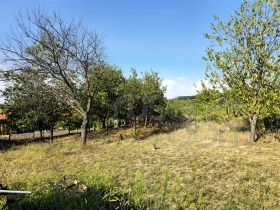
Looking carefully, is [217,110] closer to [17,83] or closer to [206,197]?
[206,197]

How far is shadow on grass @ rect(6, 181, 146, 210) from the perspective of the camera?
17.6 ft

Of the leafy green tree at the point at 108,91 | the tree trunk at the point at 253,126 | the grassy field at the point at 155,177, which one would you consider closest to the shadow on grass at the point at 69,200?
the grassy field at the point at 155,177

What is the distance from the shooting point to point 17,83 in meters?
13.6

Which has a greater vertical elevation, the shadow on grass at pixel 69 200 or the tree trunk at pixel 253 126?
the tree trunk at pixel 253 126

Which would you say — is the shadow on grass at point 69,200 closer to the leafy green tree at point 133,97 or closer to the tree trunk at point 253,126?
the tree trunk at point 253,126

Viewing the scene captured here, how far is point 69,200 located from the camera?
5891mm

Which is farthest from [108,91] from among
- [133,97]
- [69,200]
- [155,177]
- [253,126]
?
[69,200]

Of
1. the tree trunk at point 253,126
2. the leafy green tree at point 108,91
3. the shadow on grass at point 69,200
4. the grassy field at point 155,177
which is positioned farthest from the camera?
the leafy green tree at point 108,91

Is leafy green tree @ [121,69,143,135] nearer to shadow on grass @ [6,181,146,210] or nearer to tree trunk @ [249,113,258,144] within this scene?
tree trunk @ [249,113,258,144]

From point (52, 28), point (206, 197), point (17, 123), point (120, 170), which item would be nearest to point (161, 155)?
point (120, 170)

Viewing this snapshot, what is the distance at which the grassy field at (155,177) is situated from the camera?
5938mm

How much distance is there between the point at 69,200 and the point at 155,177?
10.4 ft

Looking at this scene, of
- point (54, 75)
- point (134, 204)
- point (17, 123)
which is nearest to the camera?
point (134, 204)

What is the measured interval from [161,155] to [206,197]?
502cm
